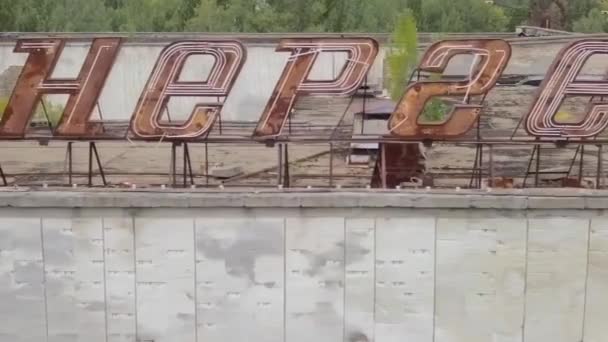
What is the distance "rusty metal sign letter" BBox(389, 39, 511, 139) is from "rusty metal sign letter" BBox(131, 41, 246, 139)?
3.16 meters

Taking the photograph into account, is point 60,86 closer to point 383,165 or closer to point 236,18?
point 383,165

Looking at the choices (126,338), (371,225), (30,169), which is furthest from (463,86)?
(30,169)

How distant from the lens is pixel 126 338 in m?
17.2

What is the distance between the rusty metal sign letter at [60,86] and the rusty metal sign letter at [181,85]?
0.89 m

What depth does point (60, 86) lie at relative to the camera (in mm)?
17906

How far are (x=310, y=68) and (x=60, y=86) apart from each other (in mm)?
4661

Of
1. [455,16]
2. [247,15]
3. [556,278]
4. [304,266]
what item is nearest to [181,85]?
[304,266]

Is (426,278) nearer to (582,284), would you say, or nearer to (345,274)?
(345,274)

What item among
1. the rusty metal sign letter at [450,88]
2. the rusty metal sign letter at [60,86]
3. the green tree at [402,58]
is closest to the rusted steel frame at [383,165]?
the rusty metal sign letter at [450,88]

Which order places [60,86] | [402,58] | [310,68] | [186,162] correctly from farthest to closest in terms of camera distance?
[402,58] → [186,162] → [60,86] → [310,68]

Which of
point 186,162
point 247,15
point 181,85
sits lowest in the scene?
point 186,162

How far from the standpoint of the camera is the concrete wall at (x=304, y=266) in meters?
16.8

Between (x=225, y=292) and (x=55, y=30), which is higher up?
(x=55, y=30)

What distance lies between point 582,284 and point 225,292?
6274 millimetres
